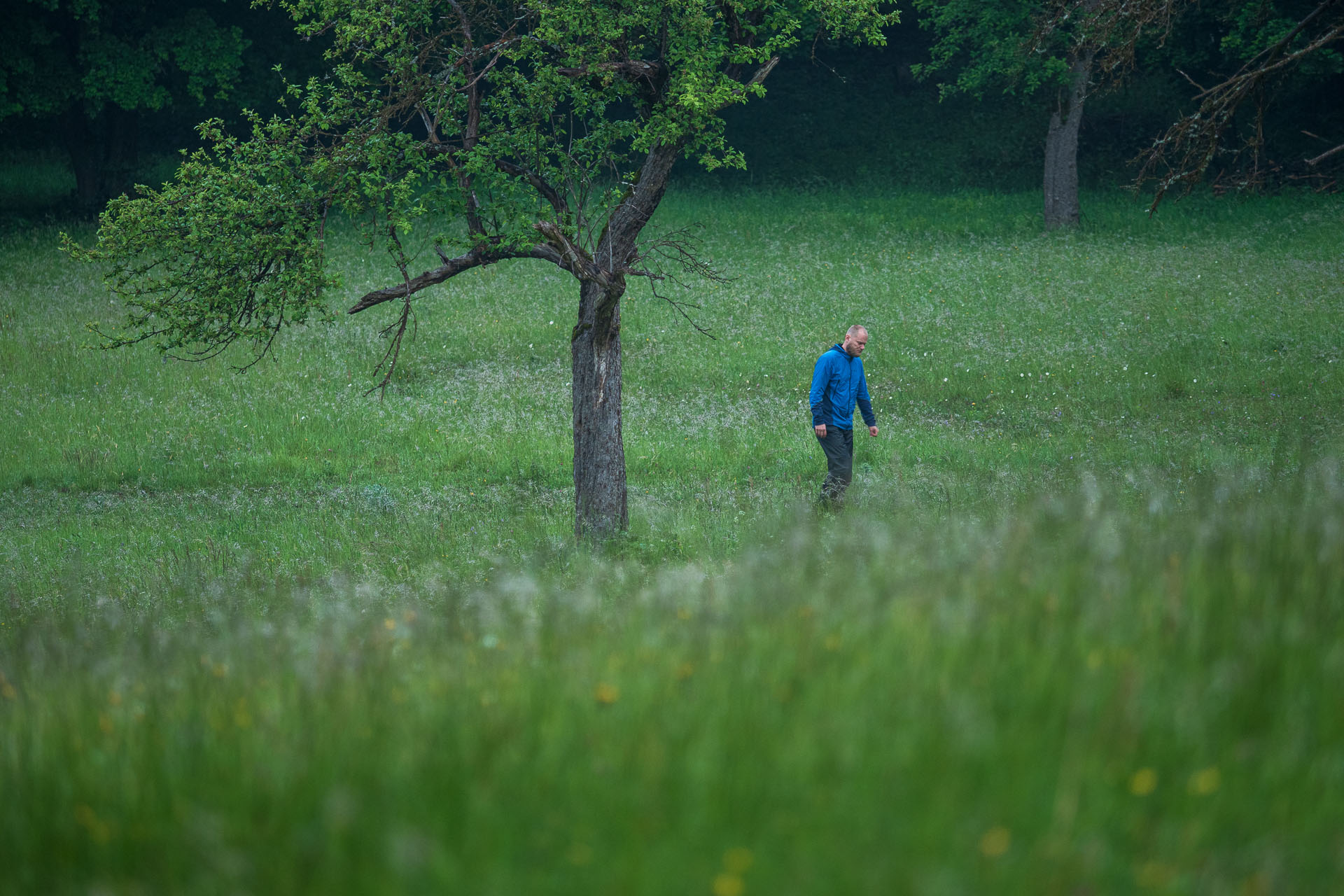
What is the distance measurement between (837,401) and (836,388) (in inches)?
6.2

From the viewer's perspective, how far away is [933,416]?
17906 mm

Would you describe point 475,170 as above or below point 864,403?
above

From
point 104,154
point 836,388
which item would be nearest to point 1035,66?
point 836,388

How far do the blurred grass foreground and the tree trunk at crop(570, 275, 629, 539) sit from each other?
687 centimetres

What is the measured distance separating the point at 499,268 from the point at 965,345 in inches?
554


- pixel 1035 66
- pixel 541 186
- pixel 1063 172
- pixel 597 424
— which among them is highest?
pixel 1035 66

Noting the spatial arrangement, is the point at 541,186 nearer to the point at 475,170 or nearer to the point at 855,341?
the point at 475,170

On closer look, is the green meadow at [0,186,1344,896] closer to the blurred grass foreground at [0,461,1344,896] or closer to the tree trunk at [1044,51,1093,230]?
the blurred grass foreground at [0,461,1344,896]

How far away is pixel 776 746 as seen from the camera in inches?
116

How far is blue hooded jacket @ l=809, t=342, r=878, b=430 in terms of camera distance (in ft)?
39.0

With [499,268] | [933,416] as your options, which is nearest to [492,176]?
[933,416]

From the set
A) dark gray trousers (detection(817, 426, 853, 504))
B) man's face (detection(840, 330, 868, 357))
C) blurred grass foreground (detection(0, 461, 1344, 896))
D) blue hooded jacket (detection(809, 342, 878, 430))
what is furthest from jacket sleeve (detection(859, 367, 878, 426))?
blurred grass foreground (detection(0, 461, 1344, 896))

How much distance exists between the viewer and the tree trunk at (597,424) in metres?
11.0

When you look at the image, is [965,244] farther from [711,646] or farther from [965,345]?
[711,646]
